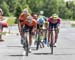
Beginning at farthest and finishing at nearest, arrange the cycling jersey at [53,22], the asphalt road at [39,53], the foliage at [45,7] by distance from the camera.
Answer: the foliage at [45,7] → the cycling jersey at [53,22] → the asphalt road at [39,53]

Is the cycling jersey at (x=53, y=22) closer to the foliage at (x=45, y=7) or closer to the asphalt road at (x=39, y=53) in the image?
the asphalt road at (x=39, y=53)

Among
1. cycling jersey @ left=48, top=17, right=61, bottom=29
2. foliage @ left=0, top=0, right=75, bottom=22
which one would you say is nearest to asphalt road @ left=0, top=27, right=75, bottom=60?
cycling jersey @ left=48, top=17, right=61, bottom=29

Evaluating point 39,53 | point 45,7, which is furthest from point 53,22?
point 45,7

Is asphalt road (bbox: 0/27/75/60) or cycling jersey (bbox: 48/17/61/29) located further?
cycling jersey (bbox: 48/17/61/29)

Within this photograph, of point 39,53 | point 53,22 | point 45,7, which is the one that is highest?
point 53,22

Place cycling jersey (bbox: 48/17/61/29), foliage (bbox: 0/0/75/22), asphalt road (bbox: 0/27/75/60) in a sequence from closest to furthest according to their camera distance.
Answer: asphalt road (bbox: 0/27/75/60) < cycling jersey (bbox: 48/17/61/29) < foliage (bbox: 0/0/75/22)

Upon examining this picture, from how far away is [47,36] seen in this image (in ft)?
68.1

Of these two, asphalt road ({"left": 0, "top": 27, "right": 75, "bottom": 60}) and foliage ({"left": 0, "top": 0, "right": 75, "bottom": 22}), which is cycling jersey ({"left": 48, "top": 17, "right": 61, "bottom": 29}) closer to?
asphalt road ({"left": 0, "top": 27, "right": 75, "bottom": 60})

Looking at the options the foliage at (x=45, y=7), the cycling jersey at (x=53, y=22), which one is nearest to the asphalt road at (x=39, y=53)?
the cycling jersey at (x=53, y=22)

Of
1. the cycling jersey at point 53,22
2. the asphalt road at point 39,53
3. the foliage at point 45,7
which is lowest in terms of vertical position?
the foliage at point 45,7

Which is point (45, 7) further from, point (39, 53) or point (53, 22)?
point (39, 53)

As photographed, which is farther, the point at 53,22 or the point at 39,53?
the point at 53,22

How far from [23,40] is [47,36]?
4181mm

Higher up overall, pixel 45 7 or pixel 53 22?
pixel 53 22
